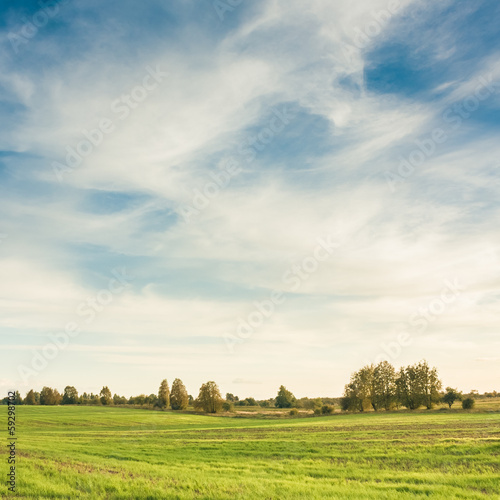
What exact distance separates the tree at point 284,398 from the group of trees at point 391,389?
135ft

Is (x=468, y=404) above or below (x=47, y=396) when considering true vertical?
above

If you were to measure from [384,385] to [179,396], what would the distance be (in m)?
60.5

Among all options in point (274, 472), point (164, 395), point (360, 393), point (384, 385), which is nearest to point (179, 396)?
point (164, 395)

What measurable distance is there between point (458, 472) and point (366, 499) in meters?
7.72

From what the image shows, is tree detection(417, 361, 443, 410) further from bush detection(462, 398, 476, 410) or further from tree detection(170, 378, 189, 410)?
tree detection(170, 378, 189, 410)

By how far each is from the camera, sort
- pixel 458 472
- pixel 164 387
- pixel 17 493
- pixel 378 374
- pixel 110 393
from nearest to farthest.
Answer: pixel 17 493, pixel 458 472, pixel 378 374, pixel 164 387, pixel 110 393

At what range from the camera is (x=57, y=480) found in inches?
599

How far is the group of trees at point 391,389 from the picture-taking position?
316ft

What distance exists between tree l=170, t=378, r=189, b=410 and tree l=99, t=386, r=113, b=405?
31.7 metres

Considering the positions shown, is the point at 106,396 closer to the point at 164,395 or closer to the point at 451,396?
the point at 164,395

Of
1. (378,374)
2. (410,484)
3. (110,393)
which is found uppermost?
(410,484)

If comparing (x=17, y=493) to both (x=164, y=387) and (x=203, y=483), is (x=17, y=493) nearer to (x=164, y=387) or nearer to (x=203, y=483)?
(x=203, y=483)

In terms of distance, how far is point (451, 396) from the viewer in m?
89.9

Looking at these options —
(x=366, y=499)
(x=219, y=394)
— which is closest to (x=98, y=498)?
(x=366, y=499)
